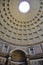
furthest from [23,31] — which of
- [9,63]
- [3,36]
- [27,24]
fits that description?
[9,63]

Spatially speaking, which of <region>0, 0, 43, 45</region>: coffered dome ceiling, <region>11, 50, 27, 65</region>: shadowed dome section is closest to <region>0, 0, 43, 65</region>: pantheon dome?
<region>0, 0, 43, 45</region>: coffered dome ceiling

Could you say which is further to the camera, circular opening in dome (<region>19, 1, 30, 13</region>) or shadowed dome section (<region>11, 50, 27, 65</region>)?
circular opening in dome (<region>19, 1, 30, 13</region>)

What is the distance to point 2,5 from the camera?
17.6 m

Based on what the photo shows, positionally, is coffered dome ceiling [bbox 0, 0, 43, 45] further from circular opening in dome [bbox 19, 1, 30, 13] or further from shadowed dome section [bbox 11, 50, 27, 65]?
shadowed dome section [bbox 11, 50, 27, 65]

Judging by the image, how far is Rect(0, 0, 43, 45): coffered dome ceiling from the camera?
17.6 m

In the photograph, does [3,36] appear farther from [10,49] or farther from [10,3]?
[10,3]

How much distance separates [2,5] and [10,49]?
5.40 m

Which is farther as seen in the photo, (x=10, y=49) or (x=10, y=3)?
(x=10, y=3)

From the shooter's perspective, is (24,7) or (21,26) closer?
(21,26)

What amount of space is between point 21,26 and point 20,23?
41 centimetres

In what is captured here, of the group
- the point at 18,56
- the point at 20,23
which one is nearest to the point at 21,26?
the point at 20,23

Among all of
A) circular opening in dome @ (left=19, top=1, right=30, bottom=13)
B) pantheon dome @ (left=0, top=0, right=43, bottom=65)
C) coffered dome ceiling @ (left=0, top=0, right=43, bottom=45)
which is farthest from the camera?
circular opening in dome @ (left=19, top=1, right=30, bottom=13)

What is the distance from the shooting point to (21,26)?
19.0 metres

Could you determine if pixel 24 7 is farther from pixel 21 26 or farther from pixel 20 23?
pixel 21 26
